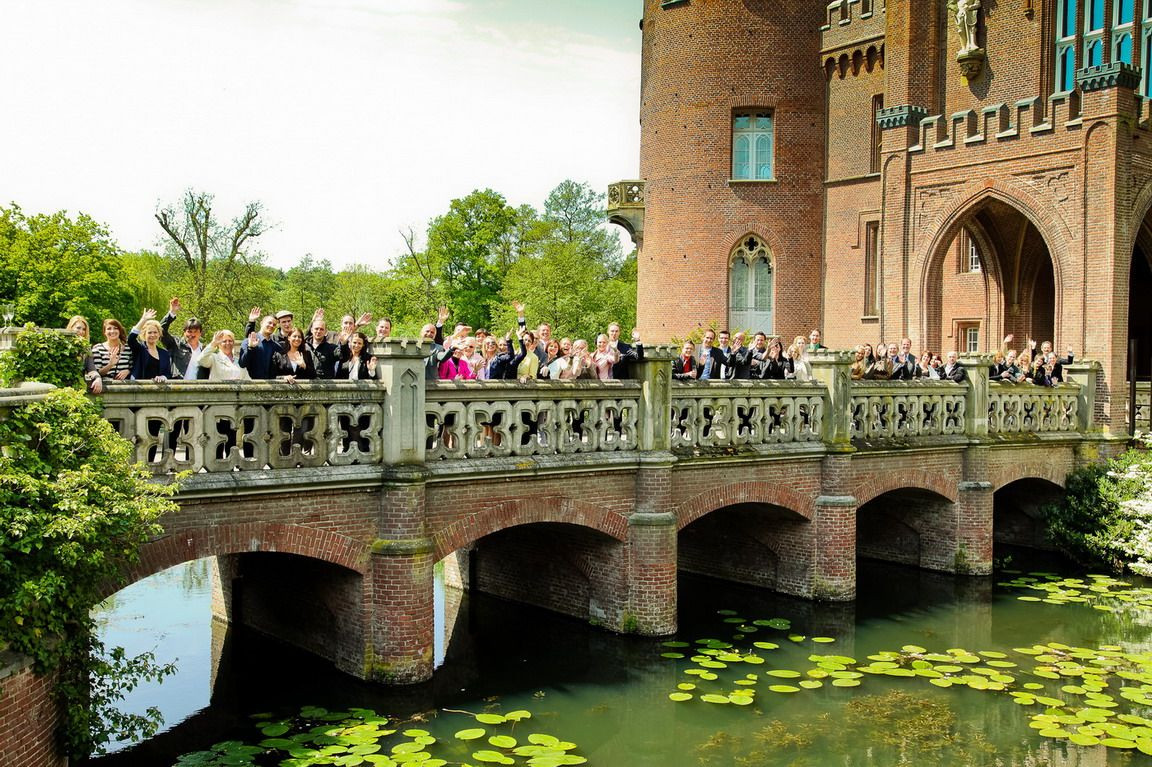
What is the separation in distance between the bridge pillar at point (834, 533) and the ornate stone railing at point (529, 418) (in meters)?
3.81

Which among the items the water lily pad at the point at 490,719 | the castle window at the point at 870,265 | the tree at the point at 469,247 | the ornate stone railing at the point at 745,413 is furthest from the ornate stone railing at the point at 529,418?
the tree at the point at 469,247

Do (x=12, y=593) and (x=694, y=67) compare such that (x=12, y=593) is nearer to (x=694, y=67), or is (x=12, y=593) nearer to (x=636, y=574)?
(x=636, y=574)

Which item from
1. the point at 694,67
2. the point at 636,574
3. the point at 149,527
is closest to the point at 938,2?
the point at 694,67

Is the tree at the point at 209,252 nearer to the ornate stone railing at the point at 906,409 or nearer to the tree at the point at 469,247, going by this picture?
the tree at the point at 469,247

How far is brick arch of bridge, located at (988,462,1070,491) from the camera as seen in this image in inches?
726

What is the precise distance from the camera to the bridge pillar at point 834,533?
51.6 feet

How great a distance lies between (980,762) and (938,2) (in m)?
20.2

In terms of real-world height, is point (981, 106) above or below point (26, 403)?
above

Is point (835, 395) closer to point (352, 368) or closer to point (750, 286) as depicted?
point (352, 368)

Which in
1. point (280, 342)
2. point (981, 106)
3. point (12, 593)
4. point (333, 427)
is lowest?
point (12, 593)

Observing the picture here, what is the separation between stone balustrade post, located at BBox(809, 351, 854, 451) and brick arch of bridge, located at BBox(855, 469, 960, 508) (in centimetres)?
93

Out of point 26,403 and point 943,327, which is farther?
point 943,327

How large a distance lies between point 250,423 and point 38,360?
2.04m

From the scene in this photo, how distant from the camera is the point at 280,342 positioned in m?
11.3
